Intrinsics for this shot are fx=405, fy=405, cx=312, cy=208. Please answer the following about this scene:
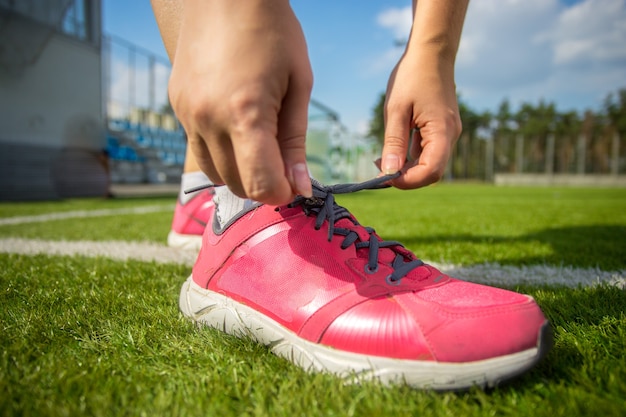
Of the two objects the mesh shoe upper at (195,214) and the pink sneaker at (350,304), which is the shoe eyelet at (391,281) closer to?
the pink sneaker at (350,304)

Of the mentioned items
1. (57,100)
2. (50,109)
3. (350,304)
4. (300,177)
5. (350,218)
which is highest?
(57,100)

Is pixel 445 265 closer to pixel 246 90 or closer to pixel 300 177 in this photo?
pixel 300 177

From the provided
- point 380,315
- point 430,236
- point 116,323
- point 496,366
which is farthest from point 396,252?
point 430,236

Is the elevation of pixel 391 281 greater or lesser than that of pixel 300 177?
lesser

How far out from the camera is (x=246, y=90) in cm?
60

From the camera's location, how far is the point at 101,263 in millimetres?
1829

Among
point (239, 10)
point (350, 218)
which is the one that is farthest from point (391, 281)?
point (239, 10)

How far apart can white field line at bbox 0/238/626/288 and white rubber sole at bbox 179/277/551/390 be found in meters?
0.84

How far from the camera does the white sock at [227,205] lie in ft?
3.48

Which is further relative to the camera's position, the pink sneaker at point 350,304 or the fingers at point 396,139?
the fingers at point 396,139

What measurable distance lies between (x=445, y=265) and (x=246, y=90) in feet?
4.89

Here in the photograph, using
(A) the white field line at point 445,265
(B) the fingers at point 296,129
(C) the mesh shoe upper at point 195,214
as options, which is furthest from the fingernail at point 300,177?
(C) the mesh shoe upper at point 195,214

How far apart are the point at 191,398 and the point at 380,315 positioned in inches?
15.0

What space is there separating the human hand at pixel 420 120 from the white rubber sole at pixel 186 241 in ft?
4.65
